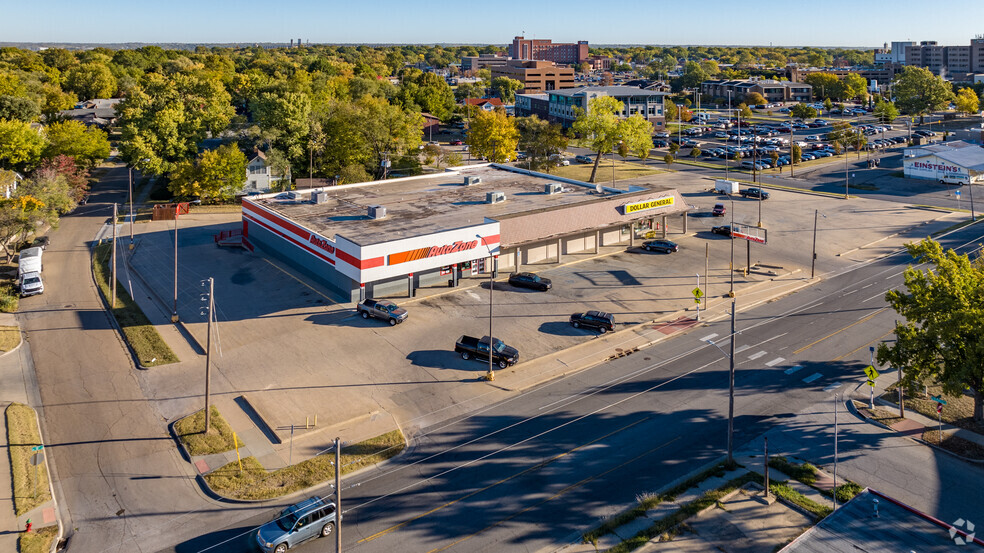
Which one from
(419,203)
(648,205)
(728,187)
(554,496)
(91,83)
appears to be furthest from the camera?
(91,83)

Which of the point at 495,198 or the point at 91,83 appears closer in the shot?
the point at 495,198

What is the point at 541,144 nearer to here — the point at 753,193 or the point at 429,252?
the point at 753,193

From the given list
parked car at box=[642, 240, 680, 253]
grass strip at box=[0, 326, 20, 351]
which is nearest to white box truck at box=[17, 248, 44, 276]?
grass strip at box=[0, 326, 20, 351]

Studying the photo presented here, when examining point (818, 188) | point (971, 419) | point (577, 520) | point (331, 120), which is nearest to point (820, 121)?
point (818, 188)

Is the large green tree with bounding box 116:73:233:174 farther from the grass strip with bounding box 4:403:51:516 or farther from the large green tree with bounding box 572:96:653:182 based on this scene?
the grass strip with bounding box 4:403:51:516

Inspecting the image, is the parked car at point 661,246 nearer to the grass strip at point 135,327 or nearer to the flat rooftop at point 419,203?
the flat rooftop at point 419,203

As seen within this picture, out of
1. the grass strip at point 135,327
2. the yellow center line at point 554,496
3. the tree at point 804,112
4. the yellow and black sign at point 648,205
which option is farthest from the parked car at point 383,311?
the tree at point 804,112

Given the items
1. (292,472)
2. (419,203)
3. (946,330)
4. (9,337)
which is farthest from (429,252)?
(946,330)
